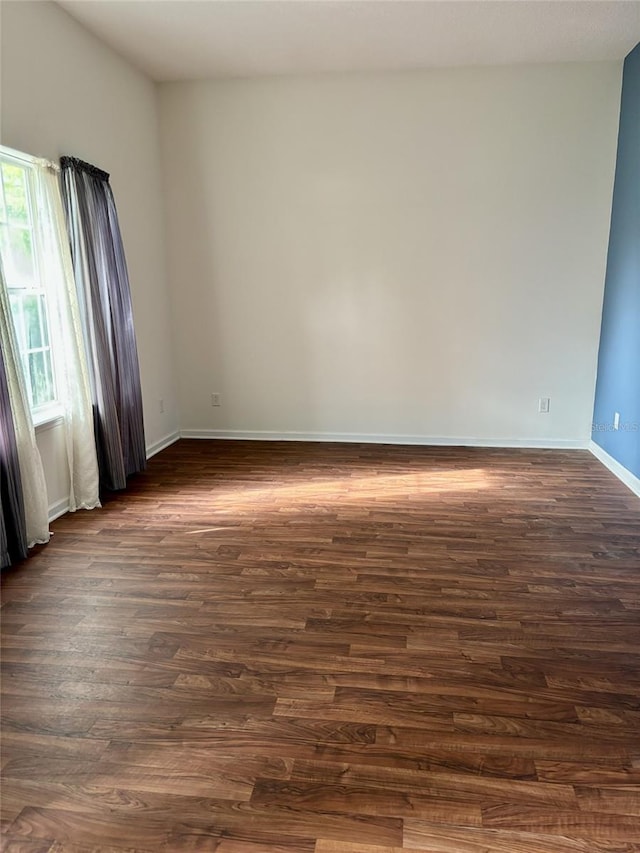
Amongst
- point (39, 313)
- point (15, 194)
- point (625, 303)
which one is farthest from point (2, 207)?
point (625, 303)

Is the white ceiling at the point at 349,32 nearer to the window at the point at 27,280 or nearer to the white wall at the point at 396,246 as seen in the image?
the white wall at the point at 396,246

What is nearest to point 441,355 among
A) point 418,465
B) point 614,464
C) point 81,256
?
point 418,465

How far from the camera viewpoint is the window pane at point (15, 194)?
335 centimetres

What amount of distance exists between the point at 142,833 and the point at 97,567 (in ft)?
5.45

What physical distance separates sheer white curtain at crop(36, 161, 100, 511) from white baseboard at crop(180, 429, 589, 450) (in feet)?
6.02

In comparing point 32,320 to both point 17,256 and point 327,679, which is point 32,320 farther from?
point 327,679

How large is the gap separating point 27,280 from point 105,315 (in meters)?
0.55

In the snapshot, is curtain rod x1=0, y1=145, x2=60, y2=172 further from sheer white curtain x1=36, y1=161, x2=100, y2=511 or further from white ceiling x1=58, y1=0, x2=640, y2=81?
white ceiling x1=58, y1=0, x2=640, y2=81

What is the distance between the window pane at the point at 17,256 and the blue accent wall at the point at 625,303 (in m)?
3.97

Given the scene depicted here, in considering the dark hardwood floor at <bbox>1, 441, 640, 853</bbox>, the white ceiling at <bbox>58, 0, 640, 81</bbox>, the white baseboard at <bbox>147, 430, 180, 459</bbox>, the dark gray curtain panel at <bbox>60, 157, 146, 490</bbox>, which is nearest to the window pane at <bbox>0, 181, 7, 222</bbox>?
the dark gray curtain panel at <bbox>60, 157, 146, 490</bbox>

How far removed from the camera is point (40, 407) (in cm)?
371

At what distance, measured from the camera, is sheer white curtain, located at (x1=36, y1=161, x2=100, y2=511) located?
3.52 metres

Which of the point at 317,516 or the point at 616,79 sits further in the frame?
the point at 616,79

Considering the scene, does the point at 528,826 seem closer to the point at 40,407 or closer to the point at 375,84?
the point at 40,407
